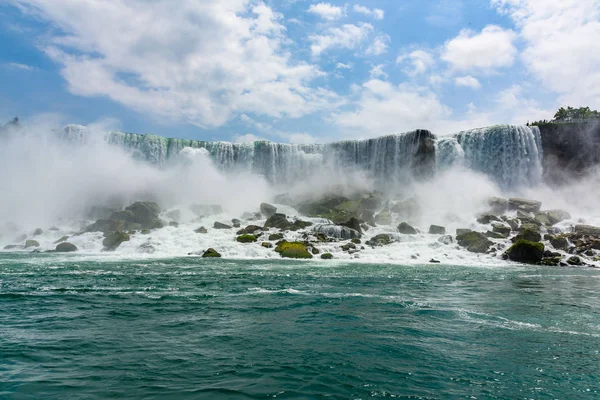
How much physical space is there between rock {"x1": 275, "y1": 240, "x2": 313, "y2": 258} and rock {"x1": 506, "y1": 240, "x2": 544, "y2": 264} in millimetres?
14180

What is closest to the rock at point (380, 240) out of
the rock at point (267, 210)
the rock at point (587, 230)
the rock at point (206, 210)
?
the rock at point (267, 210)

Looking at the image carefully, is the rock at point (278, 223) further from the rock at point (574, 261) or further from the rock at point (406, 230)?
the rock at point (574, 261)

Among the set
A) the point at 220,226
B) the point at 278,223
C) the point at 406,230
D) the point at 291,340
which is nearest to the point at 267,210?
the point at 278,223

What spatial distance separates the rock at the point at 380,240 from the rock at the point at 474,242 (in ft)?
18.1

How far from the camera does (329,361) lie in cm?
660

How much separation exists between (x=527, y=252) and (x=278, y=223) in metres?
20.6

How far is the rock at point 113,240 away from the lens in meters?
32.6

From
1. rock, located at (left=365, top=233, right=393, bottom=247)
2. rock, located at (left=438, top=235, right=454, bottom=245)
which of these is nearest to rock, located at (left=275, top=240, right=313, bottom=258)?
rock, located at (left=365, top=233, right=393, bottom=247)

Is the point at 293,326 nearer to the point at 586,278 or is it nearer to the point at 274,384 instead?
the point at 274,384

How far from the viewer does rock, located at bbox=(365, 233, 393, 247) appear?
1278 inches

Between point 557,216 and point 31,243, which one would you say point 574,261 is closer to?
point 557,216

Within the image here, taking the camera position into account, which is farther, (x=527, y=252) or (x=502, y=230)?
(x=502, y=230)

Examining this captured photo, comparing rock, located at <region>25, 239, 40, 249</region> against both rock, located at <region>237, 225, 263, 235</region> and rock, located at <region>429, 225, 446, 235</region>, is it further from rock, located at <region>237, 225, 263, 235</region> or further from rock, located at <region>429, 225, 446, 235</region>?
rock, located at <region>429, 225, 446, 235</region>

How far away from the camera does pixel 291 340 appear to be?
7867mm
